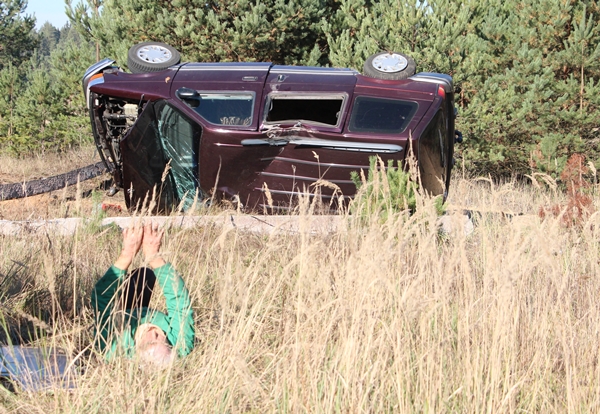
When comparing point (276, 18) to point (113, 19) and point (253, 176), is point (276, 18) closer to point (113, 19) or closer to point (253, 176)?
point (113, 19)

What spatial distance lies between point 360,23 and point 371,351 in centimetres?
1273

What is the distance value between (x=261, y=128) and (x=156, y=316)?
3.87 meters

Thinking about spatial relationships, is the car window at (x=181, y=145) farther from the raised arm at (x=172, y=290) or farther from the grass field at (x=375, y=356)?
the grass field at (x=375, y=356)

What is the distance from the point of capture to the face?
3322 mm

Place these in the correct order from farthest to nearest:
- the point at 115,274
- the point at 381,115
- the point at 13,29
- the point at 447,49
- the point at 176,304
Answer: the point at 13,29 < the point at 447,49 < the point at 381,115 < the point at 115,274 < the point at 176,304

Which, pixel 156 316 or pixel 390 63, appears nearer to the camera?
pixel 156 316

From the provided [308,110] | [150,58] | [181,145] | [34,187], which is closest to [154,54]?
[150,58]

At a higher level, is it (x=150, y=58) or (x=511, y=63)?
(x=150, y=58)

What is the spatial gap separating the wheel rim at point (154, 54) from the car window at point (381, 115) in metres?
2.17

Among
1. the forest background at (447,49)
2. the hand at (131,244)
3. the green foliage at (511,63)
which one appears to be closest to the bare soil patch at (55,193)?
the forest background at (447,49)

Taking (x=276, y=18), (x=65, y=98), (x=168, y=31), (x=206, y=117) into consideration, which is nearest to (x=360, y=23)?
(x=276, y=18)

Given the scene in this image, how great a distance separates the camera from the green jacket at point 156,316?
3.38 meters

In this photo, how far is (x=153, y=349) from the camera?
3361 mm

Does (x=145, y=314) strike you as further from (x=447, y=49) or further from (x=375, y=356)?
(x=447, y=49)
